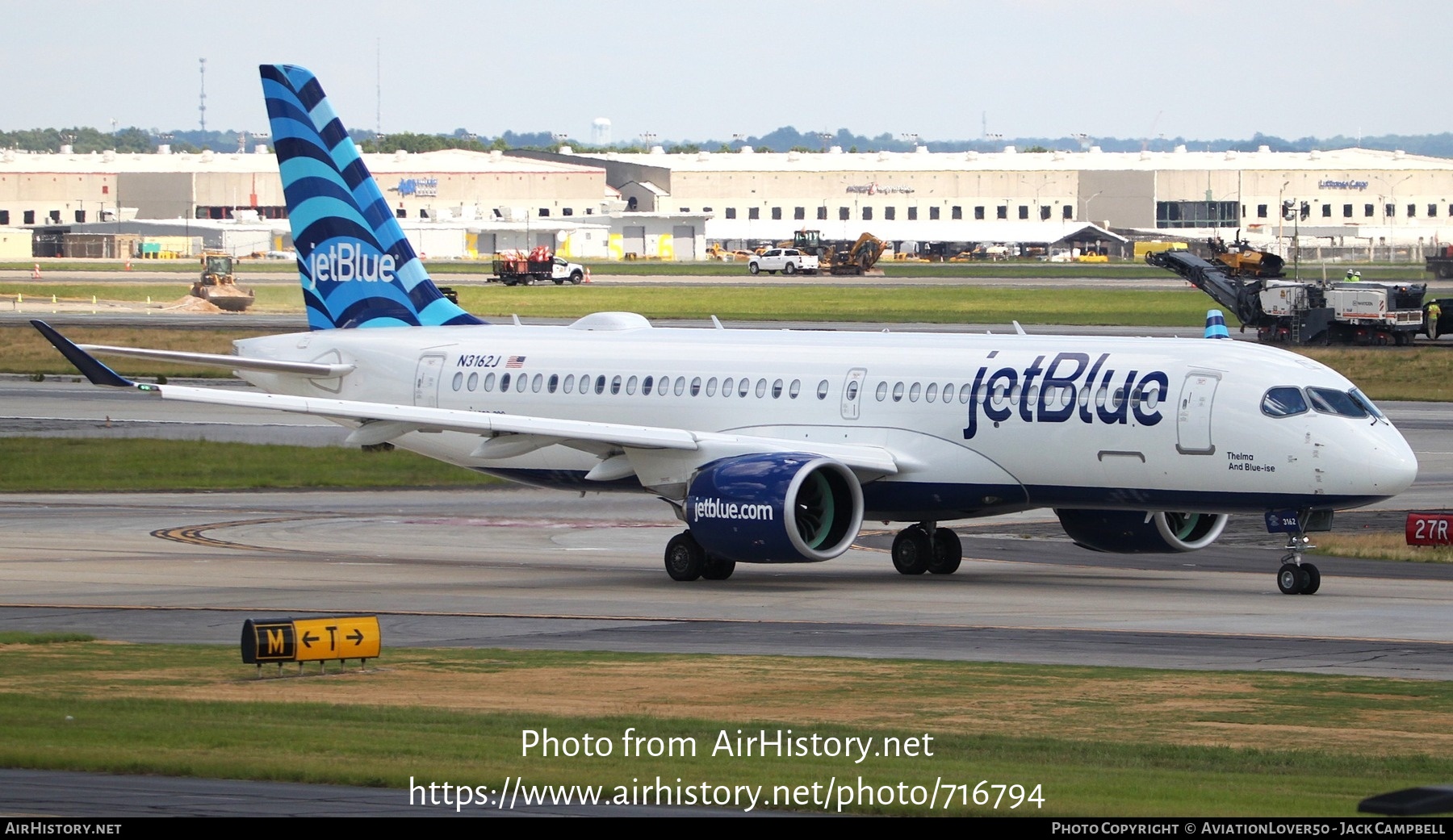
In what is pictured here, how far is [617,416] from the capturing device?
131ft

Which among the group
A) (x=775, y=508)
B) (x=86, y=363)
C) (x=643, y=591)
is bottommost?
(x=643, y=591)

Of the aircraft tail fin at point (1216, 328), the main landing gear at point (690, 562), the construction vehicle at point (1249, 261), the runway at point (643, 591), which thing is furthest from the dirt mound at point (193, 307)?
the aircraft tail fin at point (1216, 328)

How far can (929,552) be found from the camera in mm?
38719

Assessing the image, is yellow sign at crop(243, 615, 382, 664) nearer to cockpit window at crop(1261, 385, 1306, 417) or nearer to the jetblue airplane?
the jetblue airplane

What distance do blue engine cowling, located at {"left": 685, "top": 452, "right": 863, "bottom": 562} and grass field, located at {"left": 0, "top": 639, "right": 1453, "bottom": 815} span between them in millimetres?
7825

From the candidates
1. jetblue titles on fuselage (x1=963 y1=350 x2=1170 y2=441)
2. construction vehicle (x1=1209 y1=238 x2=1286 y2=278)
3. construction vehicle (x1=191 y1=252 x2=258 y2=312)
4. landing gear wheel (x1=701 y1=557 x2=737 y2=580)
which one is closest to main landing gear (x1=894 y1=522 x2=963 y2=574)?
jetblue titles on fuselage (x1=963 y1=350 x2=1170 y2=441)

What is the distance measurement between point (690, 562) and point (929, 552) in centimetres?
495

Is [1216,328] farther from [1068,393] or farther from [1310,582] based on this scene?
[1310,582]

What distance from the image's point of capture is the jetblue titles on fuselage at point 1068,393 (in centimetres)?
3453

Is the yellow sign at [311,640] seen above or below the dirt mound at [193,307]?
above

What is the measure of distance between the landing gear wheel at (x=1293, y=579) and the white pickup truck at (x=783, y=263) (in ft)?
466

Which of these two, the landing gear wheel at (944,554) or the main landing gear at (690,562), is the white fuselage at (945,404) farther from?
the landing gear wheel at (944,554)

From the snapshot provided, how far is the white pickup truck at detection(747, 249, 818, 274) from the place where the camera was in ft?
575

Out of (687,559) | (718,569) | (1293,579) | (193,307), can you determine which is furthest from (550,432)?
(193,307)
